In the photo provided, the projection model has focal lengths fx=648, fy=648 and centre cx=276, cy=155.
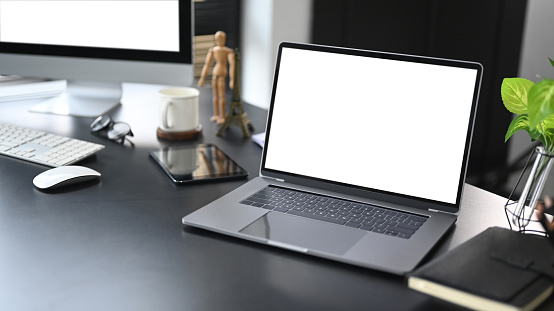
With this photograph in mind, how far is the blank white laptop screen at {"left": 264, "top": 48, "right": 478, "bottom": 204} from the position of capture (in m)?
1.09

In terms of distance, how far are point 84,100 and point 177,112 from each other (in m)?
0.39

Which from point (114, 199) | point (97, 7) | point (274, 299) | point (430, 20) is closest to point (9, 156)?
point (114, 199)

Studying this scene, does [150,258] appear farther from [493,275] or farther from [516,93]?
[516,93]

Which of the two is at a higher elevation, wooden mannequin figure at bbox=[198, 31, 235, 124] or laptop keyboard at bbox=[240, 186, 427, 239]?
wooden mannequin figure at bbox=[198, 31, 235, 124]

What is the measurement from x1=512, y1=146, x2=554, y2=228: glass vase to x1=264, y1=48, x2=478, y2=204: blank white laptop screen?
11 centimetres

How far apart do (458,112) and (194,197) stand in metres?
0.50

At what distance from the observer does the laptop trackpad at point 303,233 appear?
988 mm

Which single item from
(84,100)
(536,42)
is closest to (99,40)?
(84,100)

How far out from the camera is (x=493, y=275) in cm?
84

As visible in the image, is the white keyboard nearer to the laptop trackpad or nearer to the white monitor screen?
the white monitor screen

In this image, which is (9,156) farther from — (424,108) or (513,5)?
(513,5)

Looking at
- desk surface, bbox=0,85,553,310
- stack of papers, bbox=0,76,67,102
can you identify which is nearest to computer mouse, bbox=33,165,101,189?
desk surface, bbox=0,85,553,310

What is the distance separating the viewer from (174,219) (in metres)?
1.11

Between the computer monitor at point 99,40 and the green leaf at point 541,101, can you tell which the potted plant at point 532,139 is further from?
the computer monitor at point 99,40
